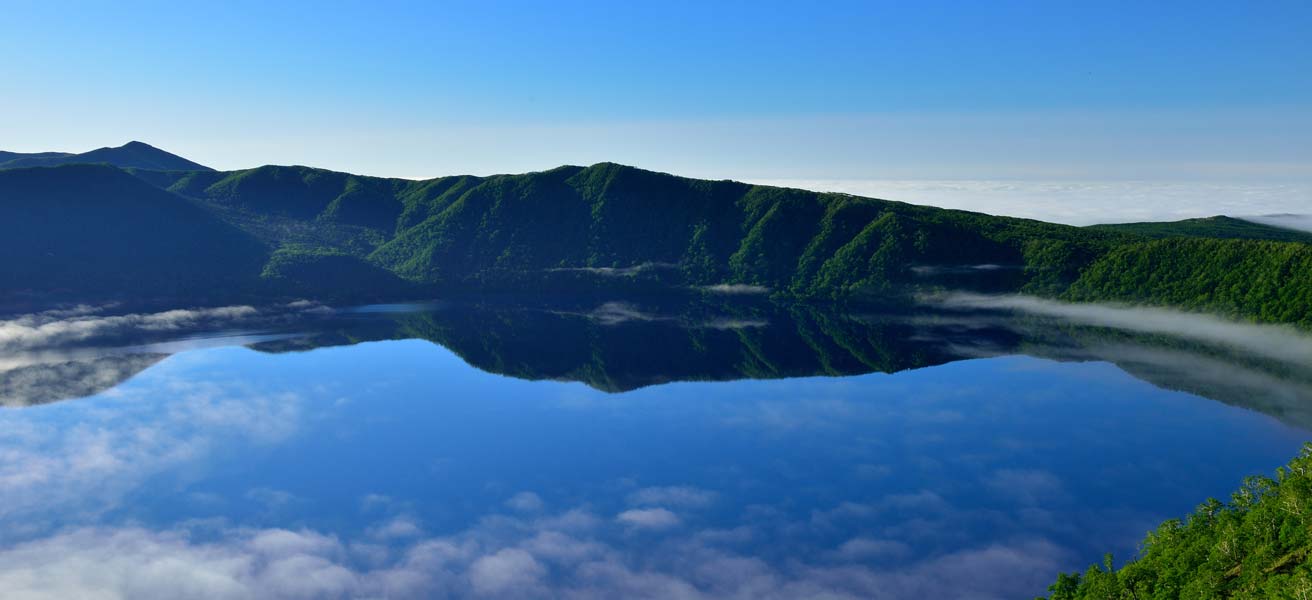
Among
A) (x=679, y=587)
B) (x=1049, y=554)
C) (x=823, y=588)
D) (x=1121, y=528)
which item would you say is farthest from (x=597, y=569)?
(x=1121, y=528)

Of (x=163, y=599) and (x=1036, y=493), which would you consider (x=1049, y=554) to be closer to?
(x=1036, y=493)

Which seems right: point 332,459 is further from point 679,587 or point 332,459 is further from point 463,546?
point 679,587

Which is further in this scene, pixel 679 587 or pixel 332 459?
pixel 332 459

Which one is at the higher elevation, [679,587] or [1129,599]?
[1129,599]

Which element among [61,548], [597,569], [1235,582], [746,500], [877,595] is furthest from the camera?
[746,500]

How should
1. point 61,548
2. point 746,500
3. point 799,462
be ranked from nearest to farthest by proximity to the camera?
point 61,548 → point 746,500 → point 799,462

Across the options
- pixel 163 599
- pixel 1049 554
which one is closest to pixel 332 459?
pixel 163 599
